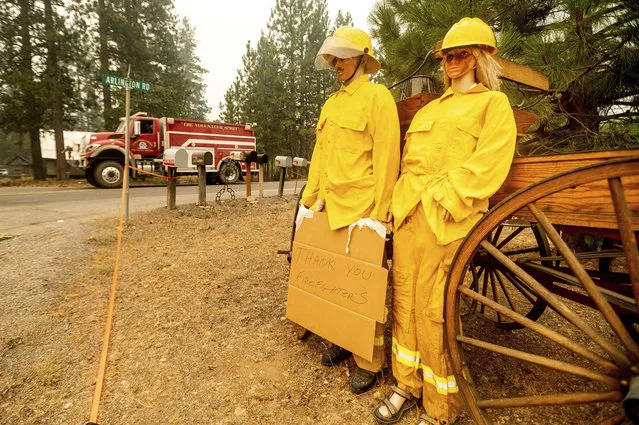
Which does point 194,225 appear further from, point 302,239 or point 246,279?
point 302,239

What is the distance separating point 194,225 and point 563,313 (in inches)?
219

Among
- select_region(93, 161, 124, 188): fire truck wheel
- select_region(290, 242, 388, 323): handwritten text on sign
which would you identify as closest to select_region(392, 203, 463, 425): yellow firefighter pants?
select_region(290, 242, 388, 323): handwritten text on sign

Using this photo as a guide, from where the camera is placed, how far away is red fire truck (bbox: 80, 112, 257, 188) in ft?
40.2

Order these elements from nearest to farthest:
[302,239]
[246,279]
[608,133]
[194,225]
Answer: [302,239] < [608,133] < [246,279] < [194,225]

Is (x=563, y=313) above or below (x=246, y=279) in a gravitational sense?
above

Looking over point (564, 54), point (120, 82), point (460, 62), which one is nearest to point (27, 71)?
point (120, 82)

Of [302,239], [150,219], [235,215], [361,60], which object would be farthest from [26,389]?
[235,215]

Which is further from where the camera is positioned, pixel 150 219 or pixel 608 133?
pixel 150 219

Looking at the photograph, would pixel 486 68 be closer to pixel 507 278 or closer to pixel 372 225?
pixel 372 225

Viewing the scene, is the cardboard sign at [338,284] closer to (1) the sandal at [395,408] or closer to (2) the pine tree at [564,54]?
(1) the sandal at [395,408]

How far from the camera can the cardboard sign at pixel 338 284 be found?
72.4 inches

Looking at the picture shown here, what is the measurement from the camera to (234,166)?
15898 millimetres

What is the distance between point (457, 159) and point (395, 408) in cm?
128

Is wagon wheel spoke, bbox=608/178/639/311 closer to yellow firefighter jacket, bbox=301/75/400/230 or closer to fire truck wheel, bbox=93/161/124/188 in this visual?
yellow firefighter jacket, bbox=301/75/400/230
